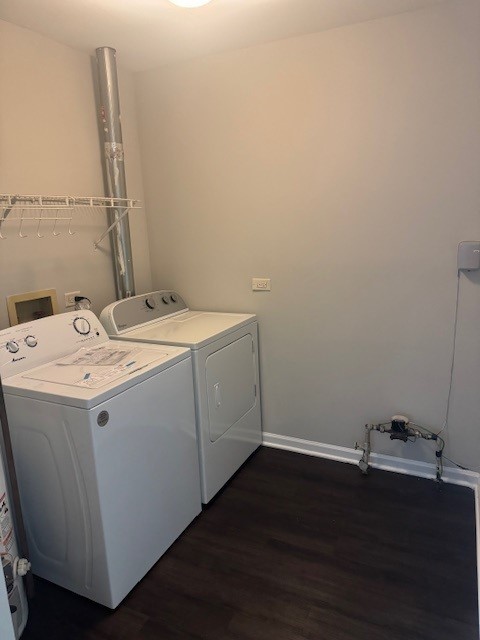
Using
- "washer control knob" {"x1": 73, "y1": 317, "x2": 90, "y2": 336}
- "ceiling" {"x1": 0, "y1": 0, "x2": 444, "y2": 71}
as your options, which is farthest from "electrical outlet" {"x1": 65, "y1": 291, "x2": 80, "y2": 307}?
"ceiling" {"x1": 0, "y1": 0, "x2": 444, "y2": 71}

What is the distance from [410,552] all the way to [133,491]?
124cm

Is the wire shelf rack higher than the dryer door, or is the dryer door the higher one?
the wire shelf rack

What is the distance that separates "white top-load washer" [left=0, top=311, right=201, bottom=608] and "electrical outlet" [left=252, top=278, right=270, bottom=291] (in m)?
0.83

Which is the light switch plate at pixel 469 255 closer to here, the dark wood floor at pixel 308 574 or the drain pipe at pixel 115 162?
the dark wood floor at pixel 308 574

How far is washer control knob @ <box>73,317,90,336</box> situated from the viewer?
2.08 metres

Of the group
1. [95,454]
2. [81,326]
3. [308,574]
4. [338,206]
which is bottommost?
[308,574]

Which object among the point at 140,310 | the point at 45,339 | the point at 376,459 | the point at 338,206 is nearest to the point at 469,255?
the point at 338,206

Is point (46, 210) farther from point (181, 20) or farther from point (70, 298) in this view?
point (181, 20)

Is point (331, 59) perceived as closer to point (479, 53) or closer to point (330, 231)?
point (479, 53)

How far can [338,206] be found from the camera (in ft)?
7.68

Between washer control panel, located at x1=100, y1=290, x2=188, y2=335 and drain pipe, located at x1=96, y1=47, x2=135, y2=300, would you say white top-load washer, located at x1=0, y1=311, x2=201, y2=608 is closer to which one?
washer control panel, located at x1=100, y1=290, x2=188, y2=335

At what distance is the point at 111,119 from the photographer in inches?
93.9

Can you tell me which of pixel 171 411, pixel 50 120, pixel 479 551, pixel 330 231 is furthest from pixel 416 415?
pixel 50 120

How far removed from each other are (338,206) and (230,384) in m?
1.16
